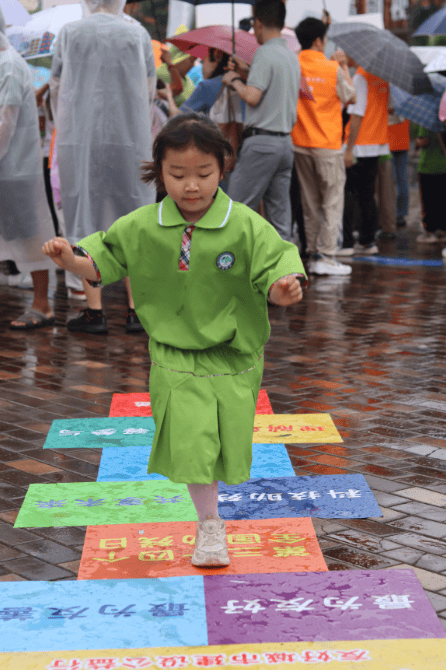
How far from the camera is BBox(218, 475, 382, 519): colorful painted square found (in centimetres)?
332

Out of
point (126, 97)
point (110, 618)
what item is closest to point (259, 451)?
point (110, 618)

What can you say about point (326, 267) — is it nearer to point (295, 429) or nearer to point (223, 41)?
point (223, 41)

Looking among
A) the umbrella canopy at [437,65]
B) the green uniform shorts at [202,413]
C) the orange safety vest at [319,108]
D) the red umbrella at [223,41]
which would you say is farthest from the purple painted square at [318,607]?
the umbrella canopy at [437,65]

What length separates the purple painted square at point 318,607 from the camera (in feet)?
8.02

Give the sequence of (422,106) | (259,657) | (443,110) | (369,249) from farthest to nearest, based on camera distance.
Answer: (369,249) → (422,106) → (443,110) → (259,657)

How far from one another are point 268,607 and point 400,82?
827 cm

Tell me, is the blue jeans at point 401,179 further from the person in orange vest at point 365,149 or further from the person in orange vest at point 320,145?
the person in orange vest at point 320,145

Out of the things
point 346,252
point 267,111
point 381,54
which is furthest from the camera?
point 346,252

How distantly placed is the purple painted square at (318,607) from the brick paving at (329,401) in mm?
83

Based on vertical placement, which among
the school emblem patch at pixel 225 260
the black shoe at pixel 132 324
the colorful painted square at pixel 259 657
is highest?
the school emblem patch at pixel 225 260

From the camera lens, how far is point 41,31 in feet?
30.8

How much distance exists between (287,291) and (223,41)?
623cm

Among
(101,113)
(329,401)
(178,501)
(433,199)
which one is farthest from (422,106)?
(178,501)

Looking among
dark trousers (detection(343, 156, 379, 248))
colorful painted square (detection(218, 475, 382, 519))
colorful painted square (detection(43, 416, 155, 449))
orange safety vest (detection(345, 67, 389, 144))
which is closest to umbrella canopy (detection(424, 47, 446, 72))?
orange safety vest (detection(345, 67, 389, 144))
